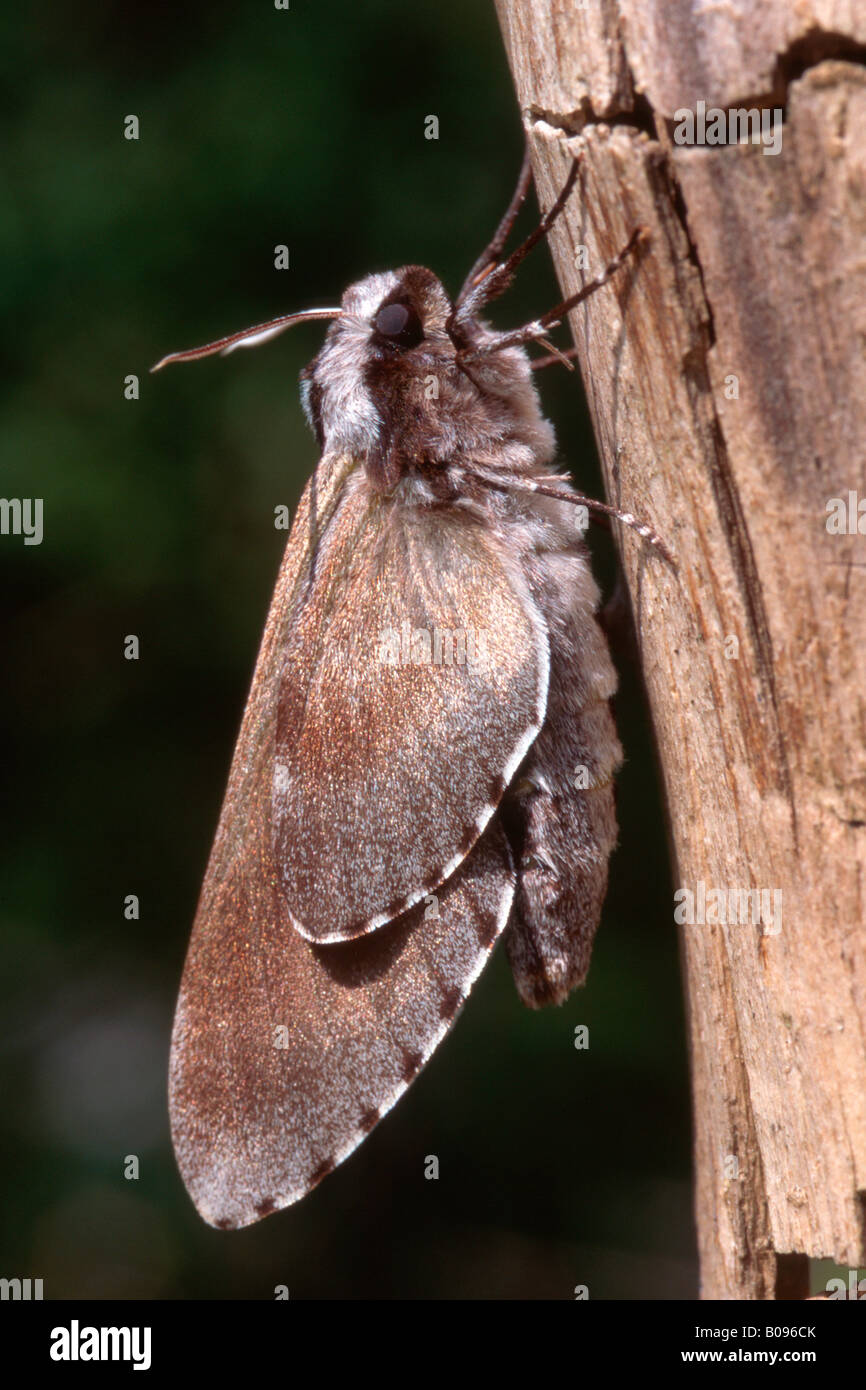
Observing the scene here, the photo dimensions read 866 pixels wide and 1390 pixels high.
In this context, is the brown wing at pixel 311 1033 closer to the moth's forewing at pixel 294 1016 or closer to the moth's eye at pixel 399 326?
the moth's forewing at pixel 294 1016

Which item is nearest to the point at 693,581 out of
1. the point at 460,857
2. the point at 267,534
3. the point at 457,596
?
the point at 457,596

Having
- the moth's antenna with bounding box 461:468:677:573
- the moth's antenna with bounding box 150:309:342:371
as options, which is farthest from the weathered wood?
the moth's antenna with bounding box 150:309:342:371

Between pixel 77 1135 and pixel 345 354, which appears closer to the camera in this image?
pixel 345 354

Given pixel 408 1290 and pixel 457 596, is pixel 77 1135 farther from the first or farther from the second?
pixel 457 596

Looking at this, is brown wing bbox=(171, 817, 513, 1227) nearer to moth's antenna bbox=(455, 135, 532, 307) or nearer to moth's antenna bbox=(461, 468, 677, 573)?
moth's antenna bbox=(461, 468, 677, 573)

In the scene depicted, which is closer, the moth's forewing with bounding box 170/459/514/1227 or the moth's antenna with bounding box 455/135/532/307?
the moth's forewing with bounding box 170/459/514/1227

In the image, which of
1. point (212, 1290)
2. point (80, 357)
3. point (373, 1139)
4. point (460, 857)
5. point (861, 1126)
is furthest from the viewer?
point (373, 1139)

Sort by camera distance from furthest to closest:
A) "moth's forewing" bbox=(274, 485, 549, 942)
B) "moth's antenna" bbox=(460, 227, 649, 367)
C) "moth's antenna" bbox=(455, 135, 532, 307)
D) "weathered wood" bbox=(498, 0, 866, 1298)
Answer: "moth's antenna" bbox=(455, 135, 532, 307)
"moth's forewing" bbox=(274, 485, 549, 942)
"moth's antenna" bbox=(460, 227, 649, 367)
"weathered wood" bbox=(498, 0, 866, 1298)

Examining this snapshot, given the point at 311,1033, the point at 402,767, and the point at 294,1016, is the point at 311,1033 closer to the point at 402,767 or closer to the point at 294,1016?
the point at 294,1016

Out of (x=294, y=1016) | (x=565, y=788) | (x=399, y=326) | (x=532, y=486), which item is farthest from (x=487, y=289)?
(x=294, y=1016)
